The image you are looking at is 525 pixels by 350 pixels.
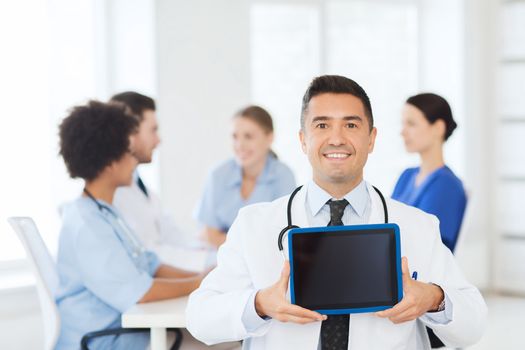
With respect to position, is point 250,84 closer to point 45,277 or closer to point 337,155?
point 45,277

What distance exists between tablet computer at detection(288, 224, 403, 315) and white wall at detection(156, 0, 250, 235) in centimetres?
286

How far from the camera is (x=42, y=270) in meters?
2.57

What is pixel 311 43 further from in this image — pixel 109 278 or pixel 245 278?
pixel 245 278

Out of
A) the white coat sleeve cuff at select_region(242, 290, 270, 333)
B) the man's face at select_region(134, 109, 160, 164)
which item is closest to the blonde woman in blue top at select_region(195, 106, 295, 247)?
the man's face at select_region(134, 109, 160, 164)

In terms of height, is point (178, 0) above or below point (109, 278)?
above

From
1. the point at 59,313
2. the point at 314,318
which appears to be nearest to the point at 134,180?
the point at 59,313

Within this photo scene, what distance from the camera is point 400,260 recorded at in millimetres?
1740

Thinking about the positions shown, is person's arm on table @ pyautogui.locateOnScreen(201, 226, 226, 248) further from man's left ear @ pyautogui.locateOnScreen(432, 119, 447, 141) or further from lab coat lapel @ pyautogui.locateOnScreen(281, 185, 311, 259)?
lab coat lapel @ pyautogui.locateOnScreen(281, 185, 311, 259)

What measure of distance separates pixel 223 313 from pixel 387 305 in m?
0.37

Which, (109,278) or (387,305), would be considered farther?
(109,278)

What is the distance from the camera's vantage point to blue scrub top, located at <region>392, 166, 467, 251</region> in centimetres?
321

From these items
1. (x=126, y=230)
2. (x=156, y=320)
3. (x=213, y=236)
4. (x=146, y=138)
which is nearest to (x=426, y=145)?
(x=213, y=236)

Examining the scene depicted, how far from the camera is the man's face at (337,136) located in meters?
1.88

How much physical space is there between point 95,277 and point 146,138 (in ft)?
3.76
